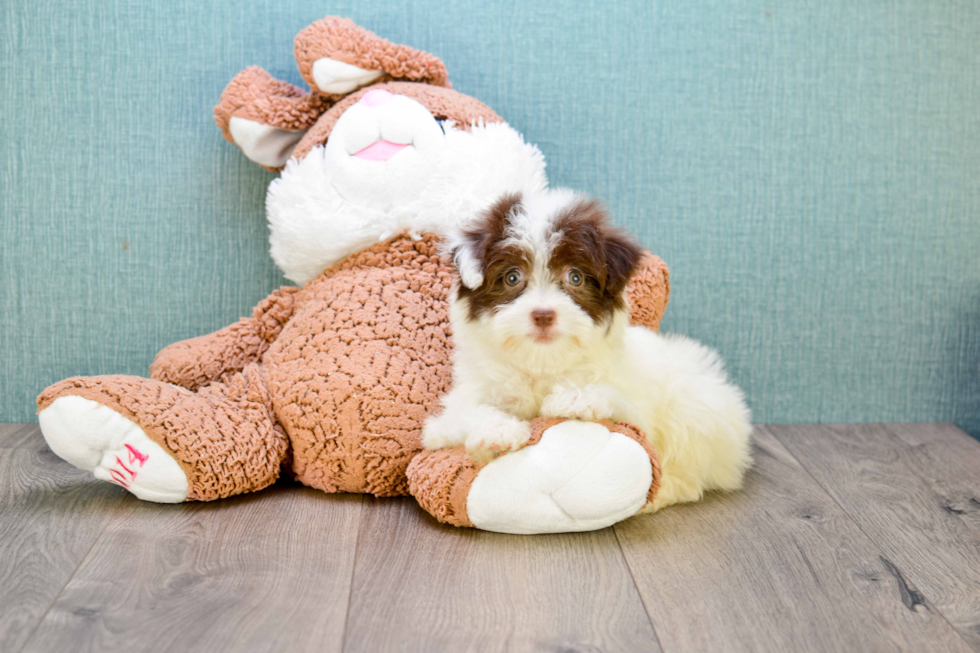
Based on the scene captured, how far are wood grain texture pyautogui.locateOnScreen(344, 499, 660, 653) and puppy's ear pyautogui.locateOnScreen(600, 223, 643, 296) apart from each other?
50 centimetres

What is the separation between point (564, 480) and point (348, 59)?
1.12 meters

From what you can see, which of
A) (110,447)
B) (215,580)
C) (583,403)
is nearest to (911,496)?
(583,403)

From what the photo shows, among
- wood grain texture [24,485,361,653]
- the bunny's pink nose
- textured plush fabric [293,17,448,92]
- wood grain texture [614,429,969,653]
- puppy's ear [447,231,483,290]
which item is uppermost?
textured plush fabric [293,17,448,92]

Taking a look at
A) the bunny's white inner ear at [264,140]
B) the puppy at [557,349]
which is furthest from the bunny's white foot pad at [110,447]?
the bunny's white inner ear at [264,140]

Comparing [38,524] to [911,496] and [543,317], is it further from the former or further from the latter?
[911,496]

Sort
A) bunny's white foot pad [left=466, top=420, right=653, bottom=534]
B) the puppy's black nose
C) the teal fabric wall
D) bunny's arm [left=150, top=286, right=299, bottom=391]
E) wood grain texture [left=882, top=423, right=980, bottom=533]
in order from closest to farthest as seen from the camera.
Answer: the puppy's black nose
bunny's white foot pad [left=466, top=420, right=653, bottom=534]
wood grain texture [left=882, top=423, right=980, bottom=533]
bunny's arm [left=150, top=286, right=299, bottom=391]
the teal fabric wall

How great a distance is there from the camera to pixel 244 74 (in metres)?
2.02

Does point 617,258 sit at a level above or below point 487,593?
above

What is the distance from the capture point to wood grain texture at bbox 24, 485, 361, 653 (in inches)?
47.6

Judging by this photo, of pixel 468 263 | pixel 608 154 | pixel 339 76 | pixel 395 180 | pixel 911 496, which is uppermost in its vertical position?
pixel 339 76

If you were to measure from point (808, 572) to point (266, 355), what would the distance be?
1.25 metres

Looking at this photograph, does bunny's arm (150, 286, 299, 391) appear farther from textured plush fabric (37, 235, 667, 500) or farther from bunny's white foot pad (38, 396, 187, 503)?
bunny's white foot pad (38, 396, 187, 503)

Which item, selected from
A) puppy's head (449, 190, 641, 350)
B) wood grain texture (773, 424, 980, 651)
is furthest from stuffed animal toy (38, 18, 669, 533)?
wood grain texture (773, 424, 980, 651)

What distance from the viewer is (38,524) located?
5.24ft
